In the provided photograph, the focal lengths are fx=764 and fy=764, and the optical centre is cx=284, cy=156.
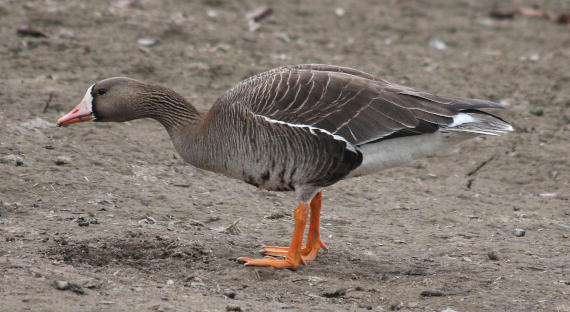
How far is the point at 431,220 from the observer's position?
7.09 meters

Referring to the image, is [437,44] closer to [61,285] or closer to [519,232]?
[519,232]

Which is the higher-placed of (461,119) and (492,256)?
(461,119)

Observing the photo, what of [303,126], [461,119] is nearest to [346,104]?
[303,126]

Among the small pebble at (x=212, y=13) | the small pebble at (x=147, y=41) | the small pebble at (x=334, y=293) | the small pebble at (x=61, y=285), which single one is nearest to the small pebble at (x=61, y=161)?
the small pebble at (x=61, y=285)

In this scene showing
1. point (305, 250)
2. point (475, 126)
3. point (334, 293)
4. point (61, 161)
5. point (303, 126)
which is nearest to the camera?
point (334, 293)

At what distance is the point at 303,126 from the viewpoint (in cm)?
569

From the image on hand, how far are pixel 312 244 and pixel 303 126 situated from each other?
1.10 metres

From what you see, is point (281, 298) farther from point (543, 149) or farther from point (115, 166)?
point (543, 149)

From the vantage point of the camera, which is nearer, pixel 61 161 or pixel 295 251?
pixel 295 251

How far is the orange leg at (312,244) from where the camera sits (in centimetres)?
614

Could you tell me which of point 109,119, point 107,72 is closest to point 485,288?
point 109,119

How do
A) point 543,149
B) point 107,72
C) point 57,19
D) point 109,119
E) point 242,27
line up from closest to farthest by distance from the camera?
point 109,119 → point 543,149 → point 107,72 → point 57,19 → point 242,27

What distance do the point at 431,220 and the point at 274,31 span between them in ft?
16.5

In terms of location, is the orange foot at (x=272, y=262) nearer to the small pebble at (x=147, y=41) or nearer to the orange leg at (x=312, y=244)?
the orange leg at (x=312, y=244)
